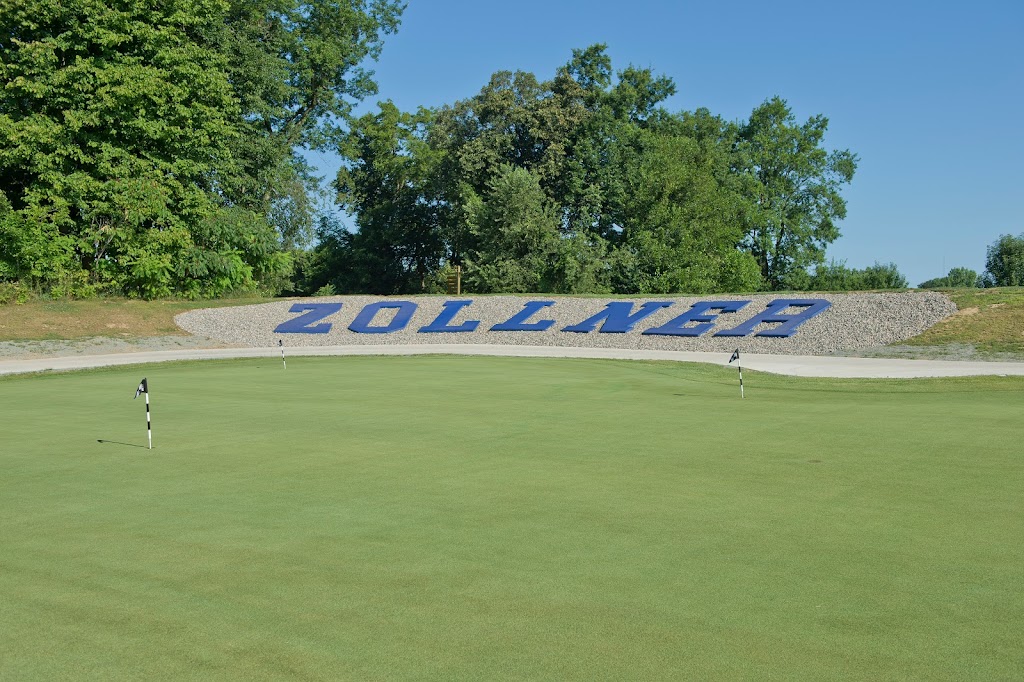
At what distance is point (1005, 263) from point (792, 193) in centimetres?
1585

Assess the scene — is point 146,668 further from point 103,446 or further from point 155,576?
point 103,446

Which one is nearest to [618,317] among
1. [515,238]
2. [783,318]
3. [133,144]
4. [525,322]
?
[525,322]

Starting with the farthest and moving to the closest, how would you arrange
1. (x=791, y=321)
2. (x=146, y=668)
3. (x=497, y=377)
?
(x=791, y=321) → (x=497, y=377) → (x=146, y=668)

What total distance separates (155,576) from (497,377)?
15.5 m

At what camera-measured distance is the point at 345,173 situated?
72000mm

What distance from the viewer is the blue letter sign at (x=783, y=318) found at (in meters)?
33.9

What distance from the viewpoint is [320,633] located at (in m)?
5.75

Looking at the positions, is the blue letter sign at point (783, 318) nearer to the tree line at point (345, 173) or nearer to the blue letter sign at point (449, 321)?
the blue letter sign at point (449, 321)

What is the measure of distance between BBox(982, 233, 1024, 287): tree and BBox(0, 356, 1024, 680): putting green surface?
163 feet

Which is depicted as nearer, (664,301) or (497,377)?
(497,377)

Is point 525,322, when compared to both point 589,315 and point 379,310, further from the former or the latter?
point 379,310

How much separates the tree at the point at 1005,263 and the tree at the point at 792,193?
1168 centimetres

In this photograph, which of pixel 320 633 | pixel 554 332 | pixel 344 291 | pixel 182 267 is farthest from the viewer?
pixel 344 291

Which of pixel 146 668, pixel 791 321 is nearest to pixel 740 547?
pixel 146 668
